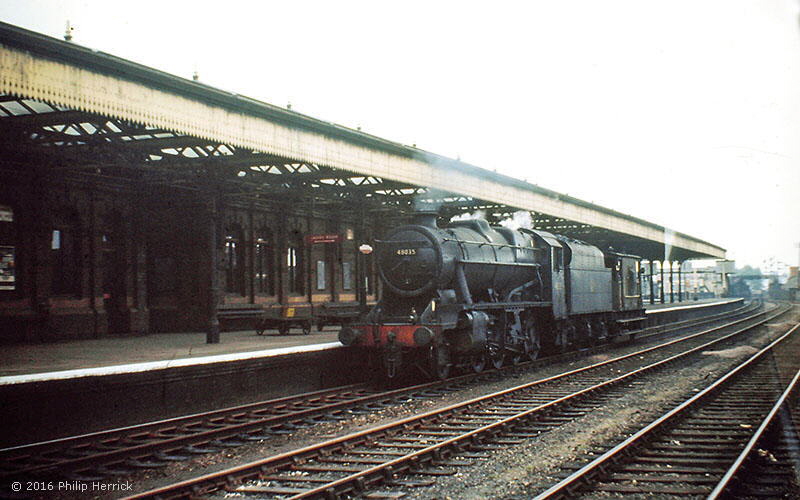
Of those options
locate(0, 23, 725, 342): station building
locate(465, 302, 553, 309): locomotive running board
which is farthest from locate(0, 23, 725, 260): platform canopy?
locate(465, 302, 553, 309): locomotive running board

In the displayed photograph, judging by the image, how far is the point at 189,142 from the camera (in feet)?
43.3

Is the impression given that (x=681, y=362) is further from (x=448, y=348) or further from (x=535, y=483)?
(x=535, y=483)

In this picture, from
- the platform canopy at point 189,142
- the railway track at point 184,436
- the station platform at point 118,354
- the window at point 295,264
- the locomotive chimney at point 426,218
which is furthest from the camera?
the window at point 295,264

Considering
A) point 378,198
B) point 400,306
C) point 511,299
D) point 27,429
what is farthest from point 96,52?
point 378,198

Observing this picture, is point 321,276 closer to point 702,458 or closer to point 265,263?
point 265,263

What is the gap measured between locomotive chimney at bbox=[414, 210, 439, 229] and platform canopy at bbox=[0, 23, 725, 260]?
3.02 ft

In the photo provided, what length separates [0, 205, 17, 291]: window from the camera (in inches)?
590

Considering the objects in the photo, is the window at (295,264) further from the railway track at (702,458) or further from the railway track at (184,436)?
the railway track at (702,458)

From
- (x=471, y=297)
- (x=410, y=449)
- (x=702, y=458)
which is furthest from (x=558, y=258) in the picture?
(x=410, y=449)

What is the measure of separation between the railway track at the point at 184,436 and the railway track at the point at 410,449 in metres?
1.21

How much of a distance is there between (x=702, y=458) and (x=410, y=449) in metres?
3.14

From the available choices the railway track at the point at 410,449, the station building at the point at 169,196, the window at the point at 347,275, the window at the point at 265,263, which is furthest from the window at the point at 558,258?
the window at the point at 347,275

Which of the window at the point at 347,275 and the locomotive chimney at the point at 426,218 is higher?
the locomotive chimney at the point at 426,218

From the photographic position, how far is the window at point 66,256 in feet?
53.7
